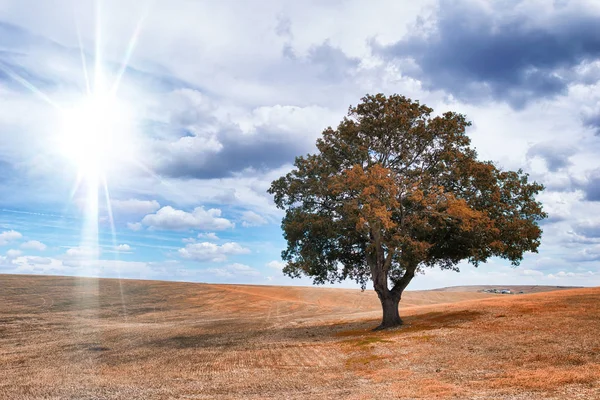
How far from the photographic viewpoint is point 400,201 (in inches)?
1459

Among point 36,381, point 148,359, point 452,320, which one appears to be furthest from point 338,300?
point 36,381

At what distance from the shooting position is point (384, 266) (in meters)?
38.6

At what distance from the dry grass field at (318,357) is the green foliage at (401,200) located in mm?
5780

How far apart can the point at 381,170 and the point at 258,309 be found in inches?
1677

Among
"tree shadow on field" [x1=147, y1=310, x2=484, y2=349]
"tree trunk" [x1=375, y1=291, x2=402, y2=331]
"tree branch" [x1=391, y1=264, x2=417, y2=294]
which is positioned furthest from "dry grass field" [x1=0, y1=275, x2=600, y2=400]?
"tree branch" [x1=391, y1=264, x2=417, y2=294]

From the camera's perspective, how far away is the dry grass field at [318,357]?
17.4 metres

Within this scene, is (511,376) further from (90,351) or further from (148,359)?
(90,351)

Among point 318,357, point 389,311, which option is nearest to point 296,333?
point 389,311

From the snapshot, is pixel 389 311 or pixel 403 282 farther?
pixel 403 282

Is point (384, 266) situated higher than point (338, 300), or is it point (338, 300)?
point (384, 266)

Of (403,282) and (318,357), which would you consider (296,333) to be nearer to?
(403,282)

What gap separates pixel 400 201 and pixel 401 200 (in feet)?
0.41

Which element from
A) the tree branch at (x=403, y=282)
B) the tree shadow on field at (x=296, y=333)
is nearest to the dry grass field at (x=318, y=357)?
the tree shadow on field at (x=296, y=333)

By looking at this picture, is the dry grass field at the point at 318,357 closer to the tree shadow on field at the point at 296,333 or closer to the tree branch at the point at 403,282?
the tree shadow on field at the point at 296,333
